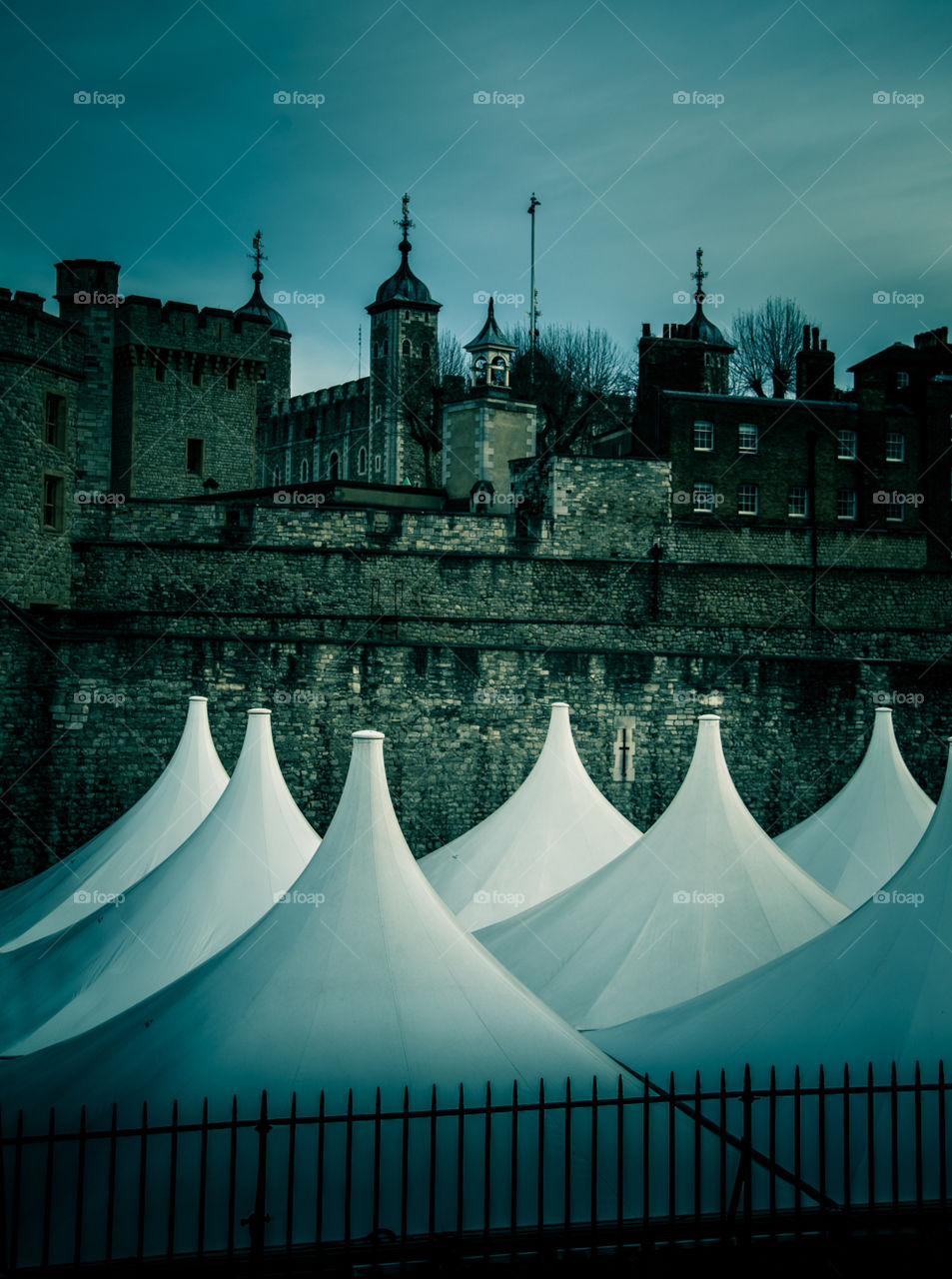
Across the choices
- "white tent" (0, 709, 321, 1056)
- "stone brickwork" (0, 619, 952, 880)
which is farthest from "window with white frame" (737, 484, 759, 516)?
"white tent" (0, 709, 321, 1056)

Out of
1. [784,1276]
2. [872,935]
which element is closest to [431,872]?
[872,935]

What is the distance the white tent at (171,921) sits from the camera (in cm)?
1070

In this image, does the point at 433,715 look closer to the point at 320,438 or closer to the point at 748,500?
the point at 748,500

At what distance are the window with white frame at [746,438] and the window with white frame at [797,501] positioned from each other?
1.48 m

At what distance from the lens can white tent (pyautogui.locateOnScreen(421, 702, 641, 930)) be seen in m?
13.8

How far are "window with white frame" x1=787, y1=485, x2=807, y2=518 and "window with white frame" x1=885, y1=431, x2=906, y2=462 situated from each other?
289 cm

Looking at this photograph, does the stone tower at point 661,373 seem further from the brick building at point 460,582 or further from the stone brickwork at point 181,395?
the stone brickwork at point 181,395

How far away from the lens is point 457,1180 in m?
6.43

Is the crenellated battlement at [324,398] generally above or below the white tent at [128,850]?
above

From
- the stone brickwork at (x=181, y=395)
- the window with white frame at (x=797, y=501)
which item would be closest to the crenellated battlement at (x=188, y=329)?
the stone brickwork at (x=181, y=395)

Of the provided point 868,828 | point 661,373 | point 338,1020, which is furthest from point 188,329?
point 338,1020

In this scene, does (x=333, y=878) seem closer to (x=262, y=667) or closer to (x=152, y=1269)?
(x=152, y=1269)

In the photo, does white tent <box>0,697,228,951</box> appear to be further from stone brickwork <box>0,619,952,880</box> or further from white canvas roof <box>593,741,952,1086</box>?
white canvas roof <box>593,741,952,1086</box>

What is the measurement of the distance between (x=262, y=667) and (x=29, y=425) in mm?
5964
